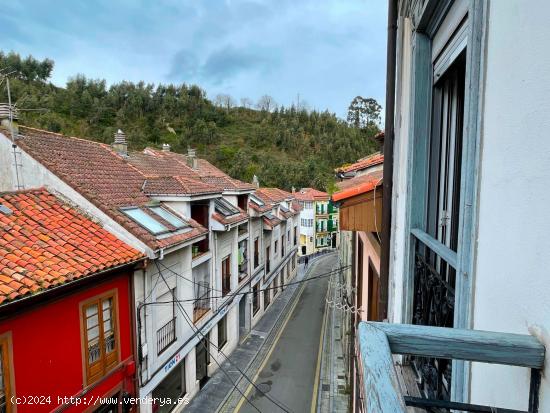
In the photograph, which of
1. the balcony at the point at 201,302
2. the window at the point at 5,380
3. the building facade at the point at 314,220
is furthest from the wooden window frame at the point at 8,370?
the building facade at the point at 314,220

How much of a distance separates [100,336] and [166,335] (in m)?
3.13

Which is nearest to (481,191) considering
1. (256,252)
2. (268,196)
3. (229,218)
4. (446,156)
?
(446,156)

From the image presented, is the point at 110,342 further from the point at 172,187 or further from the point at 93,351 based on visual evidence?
the point at 172,187

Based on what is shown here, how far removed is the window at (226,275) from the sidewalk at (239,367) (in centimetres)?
346

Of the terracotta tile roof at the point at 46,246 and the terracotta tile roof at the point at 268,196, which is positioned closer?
the terracotta tile roof at the point at 46,246

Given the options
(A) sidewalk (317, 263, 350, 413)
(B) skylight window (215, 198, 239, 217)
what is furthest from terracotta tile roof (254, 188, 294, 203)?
(A) sidewalk (317, 263, 350, 413)

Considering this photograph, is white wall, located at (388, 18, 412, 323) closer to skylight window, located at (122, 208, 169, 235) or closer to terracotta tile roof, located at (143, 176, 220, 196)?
skylight window, located at (122, 208, 169, 235)

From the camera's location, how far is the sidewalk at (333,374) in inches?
527

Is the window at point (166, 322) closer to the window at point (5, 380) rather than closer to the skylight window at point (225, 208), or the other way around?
the window at point (5, 380)

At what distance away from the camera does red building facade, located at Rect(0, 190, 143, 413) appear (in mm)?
6285

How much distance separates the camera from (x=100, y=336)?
27.4ft

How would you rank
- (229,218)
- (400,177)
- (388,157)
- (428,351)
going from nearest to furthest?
(428,351) → (400,177) → (388,157) → (229,218)

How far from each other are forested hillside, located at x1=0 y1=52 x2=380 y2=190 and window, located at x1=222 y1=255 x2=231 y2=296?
30.8m

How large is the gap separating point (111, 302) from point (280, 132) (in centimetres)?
7191
